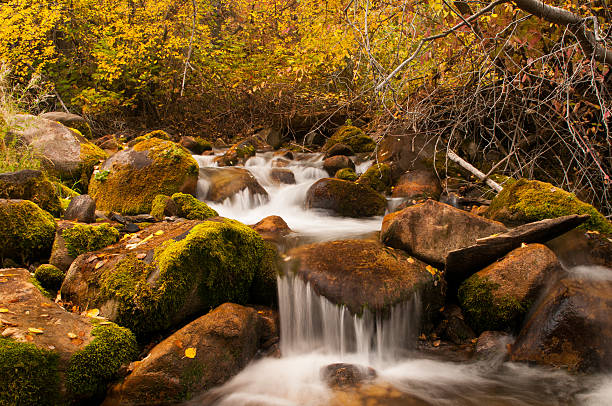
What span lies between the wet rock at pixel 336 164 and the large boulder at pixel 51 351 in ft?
23.8

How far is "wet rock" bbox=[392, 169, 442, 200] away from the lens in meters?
7.91

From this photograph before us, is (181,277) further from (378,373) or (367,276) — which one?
(378,373)

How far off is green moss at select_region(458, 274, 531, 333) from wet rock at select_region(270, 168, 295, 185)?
231 inches

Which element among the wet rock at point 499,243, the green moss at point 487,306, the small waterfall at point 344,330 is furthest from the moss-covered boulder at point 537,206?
→ the small waterfall at point 344,330

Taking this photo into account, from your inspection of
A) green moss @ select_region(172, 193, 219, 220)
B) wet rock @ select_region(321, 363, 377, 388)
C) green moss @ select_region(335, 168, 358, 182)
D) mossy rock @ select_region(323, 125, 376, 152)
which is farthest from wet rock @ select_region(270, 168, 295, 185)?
wet rock @ select_region(321, 363, 377, 388)

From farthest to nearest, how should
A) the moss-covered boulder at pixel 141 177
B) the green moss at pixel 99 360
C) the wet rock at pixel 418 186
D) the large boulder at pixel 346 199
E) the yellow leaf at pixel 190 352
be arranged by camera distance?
1. the wet rock at pixel 418 186
2. the large boulder at pixel 346 199
3. the moss-covered boulder at pixel 141 177
4. the yellow leaf at pixel 190 352
5. the green moss at pixel 99 360

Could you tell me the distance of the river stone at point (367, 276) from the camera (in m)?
4.04

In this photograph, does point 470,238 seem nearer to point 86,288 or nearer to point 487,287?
point 487,287

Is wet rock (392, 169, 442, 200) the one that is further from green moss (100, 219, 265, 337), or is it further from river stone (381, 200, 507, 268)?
green moss (100, 219, 265, 337)

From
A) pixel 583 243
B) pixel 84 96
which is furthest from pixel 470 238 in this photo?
pixel 84 96

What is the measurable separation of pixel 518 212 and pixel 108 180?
7.03m

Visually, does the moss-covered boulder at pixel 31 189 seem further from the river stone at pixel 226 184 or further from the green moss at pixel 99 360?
the green moss at pixel 99 360

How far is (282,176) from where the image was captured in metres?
9.59

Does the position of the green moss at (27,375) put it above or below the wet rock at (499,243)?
below
